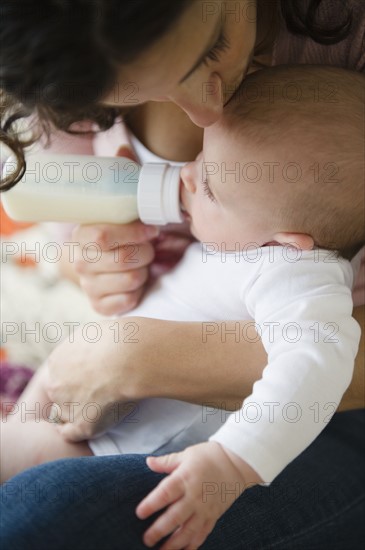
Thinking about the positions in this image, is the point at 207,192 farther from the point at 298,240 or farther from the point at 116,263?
the point at 116,263

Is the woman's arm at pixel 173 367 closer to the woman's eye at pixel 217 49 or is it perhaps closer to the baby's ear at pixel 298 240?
the baby's ear at pixel 298 240

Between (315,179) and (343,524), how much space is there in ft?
1.57

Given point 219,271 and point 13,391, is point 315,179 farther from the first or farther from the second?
point 13,391

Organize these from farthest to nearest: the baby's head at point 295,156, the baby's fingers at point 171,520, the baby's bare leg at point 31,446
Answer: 1. the baby's bare leg at point 31,446
2. the baby's head at point 295,156
3. the baby's fingers at point 171,520

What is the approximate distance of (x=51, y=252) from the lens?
1.75 m

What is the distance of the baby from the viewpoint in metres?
0.82

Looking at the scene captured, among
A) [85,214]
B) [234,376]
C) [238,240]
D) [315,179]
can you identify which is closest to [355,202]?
[315,179]

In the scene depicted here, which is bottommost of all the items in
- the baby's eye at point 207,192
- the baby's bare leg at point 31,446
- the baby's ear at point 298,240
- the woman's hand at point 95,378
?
the baby's bare leg at point 31,446

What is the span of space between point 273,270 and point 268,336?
10cm

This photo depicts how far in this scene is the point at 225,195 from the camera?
39.1 inches

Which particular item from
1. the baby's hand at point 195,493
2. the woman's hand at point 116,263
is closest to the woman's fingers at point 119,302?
the woman's hand at point 116,263

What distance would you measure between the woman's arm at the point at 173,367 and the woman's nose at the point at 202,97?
0.31 m

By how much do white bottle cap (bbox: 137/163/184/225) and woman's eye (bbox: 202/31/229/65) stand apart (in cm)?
27

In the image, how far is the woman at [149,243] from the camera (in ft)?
2.34
